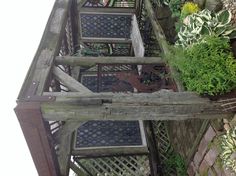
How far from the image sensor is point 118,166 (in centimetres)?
490

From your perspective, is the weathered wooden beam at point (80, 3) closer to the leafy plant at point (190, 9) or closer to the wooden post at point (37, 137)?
the leafy plant at point (190, 9)

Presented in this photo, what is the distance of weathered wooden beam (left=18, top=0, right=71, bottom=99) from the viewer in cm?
293

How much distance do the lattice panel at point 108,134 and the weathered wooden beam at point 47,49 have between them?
187 cm

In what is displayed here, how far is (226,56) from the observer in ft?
9.32

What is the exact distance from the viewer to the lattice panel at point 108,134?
4898 millimetres

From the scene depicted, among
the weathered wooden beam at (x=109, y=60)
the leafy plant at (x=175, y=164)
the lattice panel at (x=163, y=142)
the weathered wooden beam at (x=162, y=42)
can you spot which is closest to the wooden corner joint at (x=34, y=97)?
the weathered wooden beam at (x=109, y=60)

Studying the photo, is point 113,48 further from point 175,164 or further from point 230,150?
point 230,150

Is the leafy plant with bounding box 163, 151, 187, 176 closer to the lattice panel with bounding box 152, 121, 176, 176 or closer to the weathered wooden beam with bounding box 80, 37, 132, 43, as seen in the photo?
the lattice panel with bounding box 152, 121, 176, 176

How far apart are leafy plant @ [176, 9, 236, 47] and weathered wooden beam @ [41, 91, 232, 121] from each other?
2.26ft

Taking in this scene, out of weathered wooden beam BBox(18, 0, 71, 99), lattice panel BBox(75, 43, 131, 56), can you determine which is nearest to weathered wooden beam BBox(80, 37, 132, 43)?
lattice panel BBox(75, 43, 131, 56)

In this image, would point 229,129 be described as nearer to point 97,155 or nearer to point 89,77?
point 97,155

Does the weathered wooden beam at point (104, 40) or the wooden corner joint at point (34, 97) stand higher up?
the wooden corner joint at point (34, 97)

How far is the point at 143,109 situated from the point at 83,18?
3885mm

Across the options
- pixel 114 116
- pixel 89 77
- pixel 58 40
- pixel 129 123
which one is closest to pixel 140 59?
pixel 58 40
